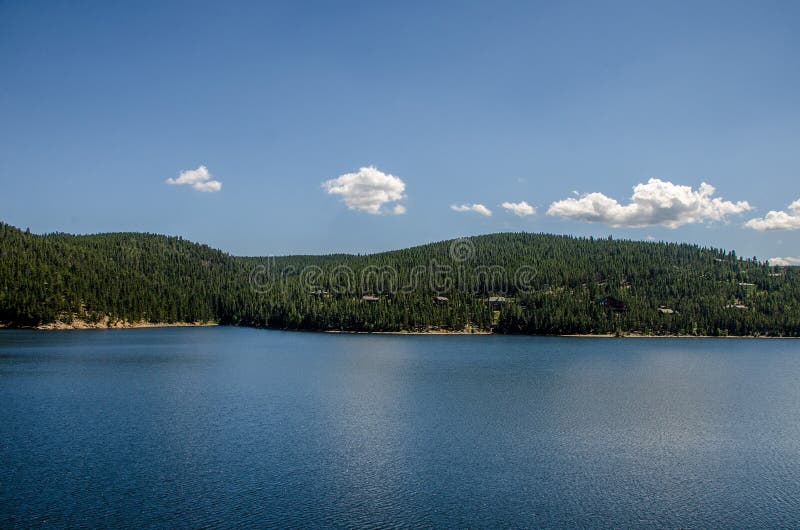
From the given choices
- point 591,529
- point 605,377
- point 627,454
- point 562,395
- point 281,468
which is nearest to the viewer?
point 591,529

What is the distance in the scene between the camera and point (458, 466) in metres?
40.6

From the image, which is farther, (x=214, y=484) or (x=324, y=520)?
(x=214, y=484)

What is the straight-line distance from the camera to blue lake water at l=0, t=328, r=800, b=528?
3247cm

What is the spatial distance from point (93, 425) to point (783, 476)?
54.0 metres

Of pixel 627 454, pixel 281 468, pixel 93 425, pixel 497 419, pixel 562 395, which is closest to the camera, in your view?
pixel 281 468

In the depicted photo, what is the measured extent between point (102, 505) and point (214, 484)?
20.7 feet

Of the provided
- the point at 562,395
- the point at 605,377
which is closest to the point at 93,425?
the point at 562,395

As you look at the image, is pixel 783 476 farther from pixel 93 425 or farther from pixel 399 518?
pixel 93 425

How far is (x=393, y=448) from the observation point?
44.8 meters

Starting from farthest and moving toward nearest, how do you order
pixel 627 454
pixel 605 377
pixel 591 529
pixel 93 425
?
pixel 605 377 < pixel 93 425 < pixel 627 454 < pixel 591 529

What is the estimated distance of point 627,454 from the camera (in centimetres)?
4428

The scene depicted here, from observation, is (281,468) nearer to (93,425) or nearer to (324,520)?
(324,520)

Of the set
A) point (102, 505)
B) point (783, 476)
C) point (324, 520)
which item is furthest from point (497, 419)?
point (102, 505)

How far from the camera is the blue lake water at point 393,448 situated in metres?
32.5
